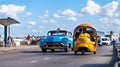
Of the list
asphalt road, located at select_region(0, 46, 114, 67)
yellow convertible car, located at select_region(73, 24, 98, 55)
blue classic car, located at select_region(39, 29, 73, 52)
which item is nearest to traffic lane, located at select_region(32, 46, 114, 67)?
asphalt road, located at select_region(0, 46, 114, 67)

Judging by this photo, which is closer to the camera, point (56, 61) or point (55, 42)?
point (56, 61)

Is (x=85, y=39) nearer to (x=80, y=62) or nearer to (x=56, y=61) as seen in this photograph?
(x=56, y=61)

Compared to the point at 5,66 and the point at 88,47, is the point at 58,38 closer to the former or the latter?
the point at 88,47

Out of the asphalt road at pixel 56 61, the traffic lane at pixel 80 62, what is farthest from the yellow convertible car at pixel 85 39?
the traffic lane at pixel 80 62

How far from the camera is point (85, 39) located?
106 ft

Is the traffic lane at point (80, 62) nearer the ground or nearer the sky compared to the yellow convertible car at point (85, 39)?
nearer the ground

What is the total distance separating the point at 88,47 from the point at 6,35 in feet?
71.8

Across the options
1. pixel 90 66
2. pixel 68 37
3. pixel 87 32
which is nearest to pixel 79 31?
pixel 87 32

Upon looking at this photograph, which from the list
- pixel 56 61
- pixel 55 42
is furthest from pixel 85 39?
pixel 56 61

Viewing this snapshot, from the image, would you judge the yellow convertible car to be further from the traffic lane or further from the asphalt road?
the traffic lane

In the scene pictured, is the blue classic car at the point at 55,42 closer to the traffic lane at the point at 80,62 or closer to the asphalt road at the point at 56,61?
the asphalt road at the point at 56,61

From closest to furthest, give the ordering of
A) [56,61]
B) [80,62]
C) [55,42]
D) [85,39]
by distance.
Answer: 1. [80,62]
2. [56,61]
3. [85,39]
4. [55,42]

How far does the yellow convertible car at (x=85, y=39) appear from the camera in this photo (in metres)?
32.3

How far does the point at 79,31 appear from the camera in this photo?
115 ft
